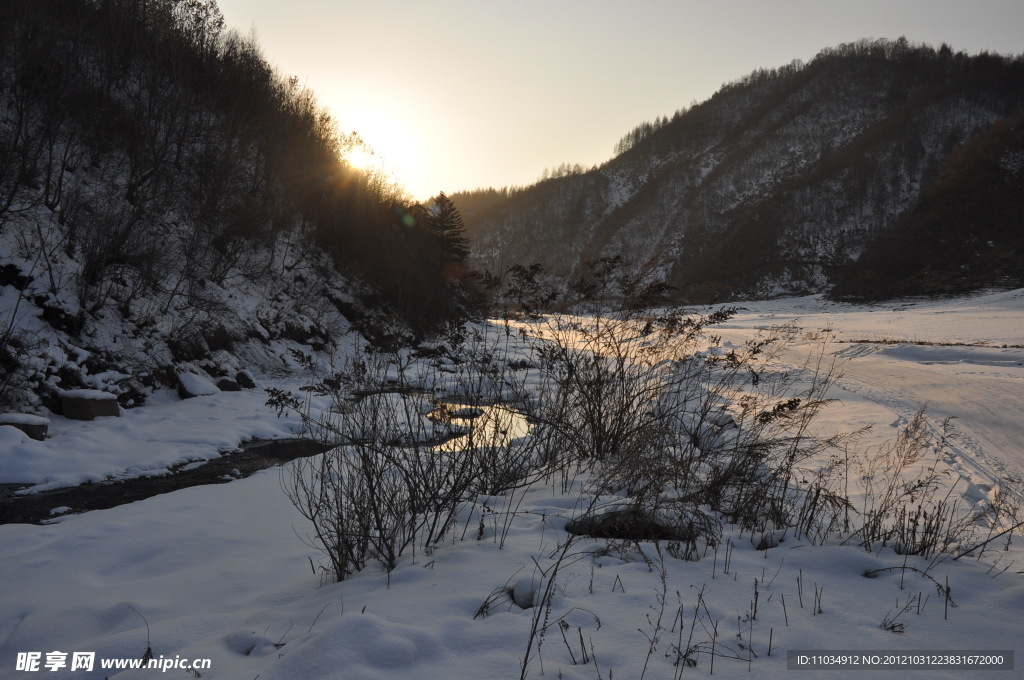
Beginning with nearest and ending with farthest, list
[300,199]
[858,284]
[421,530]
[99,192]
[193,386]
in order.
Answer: [421,530], [193,386], [99,192], [300,199], [858,284]

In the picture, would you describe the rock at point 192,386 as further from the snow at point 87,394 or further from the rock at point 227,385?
the snow at point 87,394

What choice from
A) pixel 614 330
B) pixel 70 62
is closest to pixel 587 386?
pixel 614 330

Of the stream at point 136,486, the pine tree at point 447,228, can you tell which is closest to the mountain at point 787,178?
the pine tree at point 447,228

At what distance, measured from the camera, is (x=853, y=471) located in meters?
5.64

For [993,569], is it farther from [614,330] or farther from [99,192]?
[99,192]

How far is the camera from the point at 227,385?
34.6 ft

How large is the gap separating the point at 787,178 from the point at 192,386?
82.2 meters

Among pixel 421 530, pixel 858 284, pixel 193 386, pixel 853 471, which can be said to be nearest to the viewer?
pixel 421 530

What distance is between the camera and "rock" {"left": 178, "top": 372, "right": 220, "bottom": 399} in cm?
984

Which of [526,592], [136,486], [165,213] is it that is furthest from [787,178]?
[526,592]

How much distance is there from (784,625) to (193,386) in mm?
10263

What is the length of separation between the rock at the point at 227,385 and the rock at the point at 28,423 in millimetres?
3528

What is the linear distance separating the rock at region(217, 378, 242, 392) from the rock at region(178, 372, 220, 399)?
9.2 inches

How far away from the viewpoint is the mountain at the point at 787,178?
61875 millimetres
